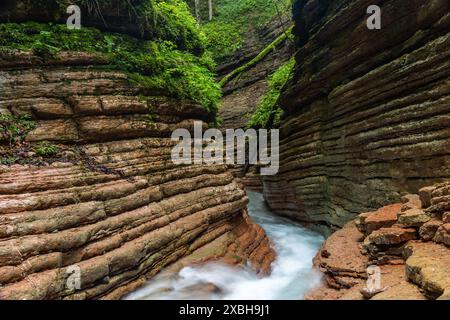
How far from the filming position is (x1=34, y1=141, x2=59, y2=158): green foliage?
608 centimetres

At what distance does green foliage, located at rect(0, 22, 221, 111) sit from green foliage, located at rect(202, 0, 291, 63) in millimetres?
20266

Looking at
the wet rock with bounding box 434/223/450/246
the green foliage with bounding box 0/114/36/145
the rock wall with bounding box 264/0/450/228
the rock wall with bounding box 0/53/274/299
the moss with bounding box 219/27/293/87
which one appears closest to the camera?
the wet rock with bounding box 434/223/450/246

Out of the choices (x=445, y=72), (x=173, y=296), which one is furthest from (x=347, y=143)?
(x=173, y=296)

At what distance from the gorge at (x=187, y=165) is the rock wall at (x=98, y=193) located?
30 millimetres

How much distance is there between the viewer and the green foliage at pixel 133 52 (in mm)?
7137

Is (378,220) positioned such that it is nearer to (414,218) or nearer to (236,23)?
(414,218)

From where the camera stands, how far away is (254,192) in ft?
69.2

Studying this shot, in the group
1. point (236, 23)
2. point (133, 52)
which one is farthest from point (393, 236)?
point (236, 23)

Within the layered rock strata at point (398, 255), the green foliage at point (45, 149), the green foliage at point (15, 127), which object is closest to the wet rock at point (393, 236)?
the layered rock strata at point (398, 255)

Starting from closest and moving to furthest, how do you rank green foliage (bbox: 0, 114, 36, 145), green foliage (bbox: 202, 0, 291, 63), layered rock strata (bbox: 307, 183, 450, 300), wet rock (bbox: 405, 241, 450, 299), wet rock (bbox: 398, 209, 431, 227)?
wet rock (bbox: 405, 241, 450, 299) < layered rock strata (bbox: 307, 183, 450, 300) < wet rock (bbox: 398, 209, 431, 227) < green foliage (bbox: 0, 114, 36, 145) < green foliage (bbox: 202, 0, 291, 63)

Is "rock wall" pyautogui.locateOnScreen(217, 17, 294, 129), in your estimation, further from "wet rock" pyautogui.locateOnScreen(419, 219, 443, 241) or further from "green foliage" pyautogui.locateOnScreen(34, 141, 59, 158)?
"wet rock" pyautogui.locateOnScreen(419, 219, 443, 241)

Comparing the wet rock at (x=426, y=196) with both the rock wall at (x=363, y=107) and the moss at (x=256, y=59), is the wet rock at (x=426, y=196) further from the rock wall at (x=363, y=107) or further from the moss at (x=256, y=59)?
the moss at (x=256, y=59)

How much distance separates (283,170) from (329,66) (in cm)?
546

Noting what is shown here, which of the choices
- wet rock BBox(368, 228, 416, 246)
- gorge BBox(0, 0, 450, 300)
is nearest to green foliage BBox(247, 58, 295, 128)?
gorge BBox(0, 0, 450, 300)
